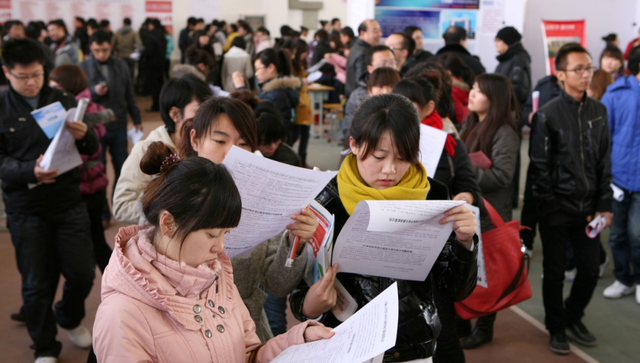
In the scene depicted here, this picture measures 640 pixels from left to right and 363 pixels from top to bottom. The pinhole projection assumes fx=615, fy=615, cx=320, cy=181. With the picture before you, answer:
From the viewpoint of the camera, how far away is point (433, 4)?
8.91 m

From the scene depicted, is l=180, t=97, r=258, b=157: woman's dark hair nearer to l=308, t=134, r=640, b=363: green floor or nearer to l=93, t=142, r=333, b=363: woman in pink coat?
l=93, t=142, r=333, b=363: woman in pink coat

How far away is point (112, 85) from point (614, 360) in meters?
4.39

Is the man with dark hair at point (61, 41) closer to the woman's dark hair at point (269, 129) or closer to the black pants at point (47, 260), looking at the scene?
the black pants at point (47, 260)

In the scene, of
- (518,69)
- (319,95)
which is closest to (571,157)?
(518,69)

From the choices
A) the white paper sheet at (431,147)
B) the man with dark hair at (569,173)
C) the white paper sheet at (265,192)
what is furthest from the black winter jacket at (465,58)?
the white paper sheet at (265,192)

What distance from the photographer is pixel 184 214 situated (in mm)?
1267

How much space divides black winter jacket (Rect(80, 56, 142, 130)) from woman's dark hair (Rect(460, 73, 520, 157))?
3254 millimetres

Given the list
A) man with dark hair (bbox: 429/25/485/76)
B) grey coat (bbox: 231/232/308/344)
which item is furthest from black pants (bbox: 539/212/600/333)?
man with dark hair (bbox: 429/25/485/76)

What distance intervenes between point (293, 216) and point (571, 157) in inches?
81.9

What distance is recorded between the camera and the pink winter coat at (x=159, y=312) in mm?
1205

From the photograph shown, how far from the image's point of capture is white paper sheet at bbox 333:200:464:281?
1488 millimetres

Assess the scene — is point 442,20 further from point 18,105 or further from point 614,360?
point 18,105

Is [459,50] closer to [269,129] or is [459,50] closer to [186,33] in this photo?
[269,129]

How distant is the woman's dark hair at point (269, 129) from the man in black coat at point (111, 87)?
2708 mm
